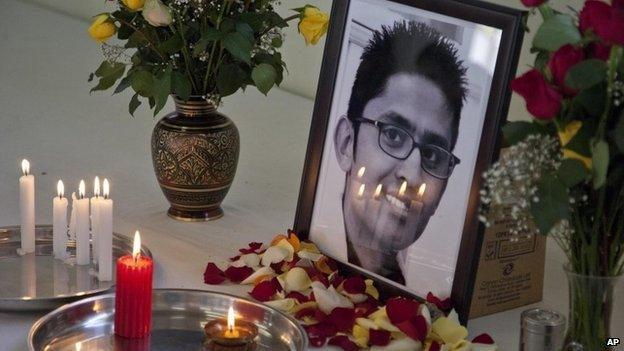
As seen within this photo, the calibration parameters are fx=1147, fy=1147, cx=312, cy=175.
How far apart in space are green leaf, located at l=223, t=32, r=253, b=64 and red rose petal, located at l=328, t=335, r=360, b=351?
44cm

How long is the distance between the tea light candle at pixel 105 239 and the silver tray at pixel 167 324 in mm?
123

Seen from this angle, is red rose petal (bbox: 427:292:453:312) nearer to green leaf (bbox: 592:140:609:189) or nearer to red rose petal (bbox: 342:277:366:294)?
red rose petal (bbox: 342:277:366:294)

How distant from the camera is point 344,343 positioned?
1295 mm

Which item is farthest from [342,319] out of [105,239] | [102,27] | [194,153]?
[102,27]

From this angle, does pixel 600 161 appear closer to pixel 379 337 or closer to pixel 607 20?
pixel 607 20

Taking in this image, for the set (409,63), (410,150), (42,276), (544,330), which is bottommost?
(42,276)

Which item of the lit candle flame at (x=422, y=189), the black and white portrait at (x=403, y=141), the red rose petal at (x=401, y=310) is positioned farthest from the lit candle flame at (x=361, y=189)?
the red rose petal at (x=401, y=310)

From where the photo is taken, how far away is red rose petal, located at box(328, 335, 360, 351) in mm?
1292

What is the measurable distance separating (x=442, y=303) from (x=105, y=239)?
447 mm

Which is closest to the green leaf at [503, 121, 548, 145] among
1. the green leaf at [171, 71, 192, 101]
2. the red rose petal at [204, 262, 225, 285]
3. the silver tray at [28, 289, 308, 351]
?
the silver tray at [28, 289, 308, 351]

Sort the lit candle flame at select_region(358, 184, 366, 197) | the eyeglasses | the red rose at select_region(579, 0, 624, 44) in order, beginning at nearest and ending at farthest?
the red rose at select_region(579, 0, 624, 44), the eyeglasses, the lit candle flame at select_region(358, 184, 366, 197)

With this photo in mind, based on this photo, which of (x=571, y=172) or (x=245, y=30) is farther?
(x=245, y=30)

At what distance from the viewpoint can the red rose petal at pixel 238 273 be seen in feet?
4.94

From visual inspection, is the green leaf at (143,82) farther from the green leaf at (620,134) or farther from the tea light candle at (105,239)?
the green leaf at (620,134)
